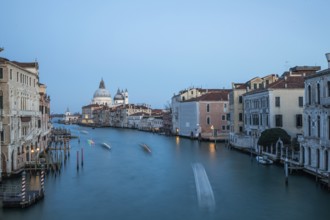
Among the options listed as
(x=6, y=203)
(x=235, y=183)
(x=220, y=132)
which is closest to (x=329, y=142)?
(x=235, y=183)

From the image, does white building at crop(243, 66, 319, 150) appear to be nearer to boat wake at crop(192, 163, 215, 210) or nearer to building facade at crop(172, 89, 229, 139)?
boat wake at crop(192, 163, 215, 210)

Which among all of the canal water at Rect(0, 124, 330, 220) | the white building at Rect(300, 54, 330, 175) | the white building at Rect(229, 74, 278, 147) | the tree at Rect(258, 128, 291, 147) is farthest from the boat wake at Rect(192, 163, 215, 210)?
the white building at Rect(229, 74, 278, 147)

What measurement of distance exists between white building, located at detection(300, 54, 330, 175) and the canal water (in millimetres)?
846

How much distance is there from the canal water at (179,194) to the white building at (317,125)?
2.77 ft

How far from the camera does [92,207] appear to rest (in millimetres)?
13930

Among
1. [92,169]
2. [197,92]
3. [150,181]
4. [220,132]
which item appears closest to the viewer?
[150,181]

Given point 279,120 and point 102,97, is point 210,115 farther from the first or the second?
point 102,97

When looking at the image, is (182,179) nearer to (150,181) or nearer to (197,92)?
(150,181)

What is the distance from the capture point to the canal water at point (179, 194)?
1298 centimetres

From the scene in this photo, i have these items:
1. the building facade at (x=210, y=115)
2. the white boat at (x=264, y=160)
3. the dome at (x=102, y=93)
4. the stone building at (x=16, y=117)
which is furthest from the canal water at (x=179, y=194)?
the dome at (x=102, y=93)

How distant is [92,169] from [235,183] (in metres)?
8.41

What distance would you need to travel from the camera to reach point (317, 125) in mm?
17344

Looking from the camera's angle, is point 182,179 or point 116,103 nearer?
point 182,179

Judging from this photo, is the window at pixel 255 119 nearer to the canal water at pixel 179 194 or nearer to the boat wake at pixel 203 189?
the canal water at pixel 179 194
